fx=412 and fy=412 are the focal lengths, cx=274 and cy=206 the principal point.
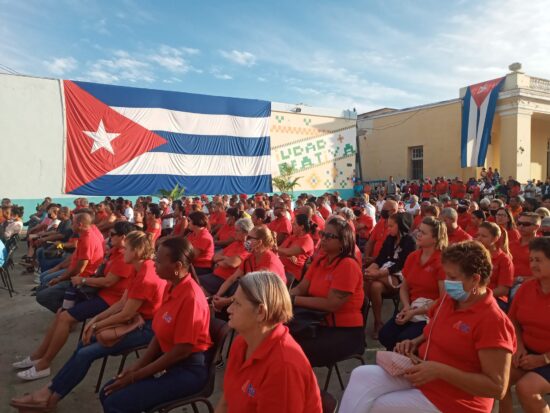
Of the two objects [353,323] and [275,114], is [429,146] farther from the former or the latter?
[353,323]

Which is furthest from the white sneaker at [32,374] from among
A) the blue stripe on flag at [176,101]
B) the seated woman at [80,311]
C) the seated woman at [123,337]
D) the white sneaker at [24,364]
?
the blue stripe on flag at [176,101]

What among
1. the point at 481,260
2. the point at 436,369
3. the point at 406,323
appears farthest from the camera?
the point at 406,323

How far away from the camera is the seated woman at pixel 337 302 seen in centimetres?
300

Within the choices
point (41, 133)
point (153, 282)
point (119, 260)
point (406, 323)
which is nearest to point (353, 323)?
point (406, 323)

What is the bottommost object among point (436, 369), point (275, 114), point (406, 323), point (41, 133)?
point (406, 323)

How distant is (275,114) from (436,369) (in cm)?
1838

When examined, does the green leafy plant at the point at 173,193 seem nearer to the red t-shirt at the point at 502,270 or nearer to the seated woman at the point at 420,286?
the seated woman at the point at 420,286

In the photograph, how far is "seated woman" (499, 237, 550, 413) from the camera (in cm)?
248

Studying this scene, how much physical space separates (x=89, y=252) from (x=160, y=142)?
1290 centimetres

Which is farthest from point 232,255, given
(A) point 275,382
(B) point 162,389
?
(A) point 275,382

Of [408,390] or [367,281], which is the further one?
[367,281]

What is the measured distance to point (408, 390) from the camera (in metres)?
2.24

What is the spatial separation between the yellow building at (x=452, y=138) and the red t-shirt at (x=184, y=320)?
19.7 m

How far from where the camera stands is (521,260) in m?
4.34
